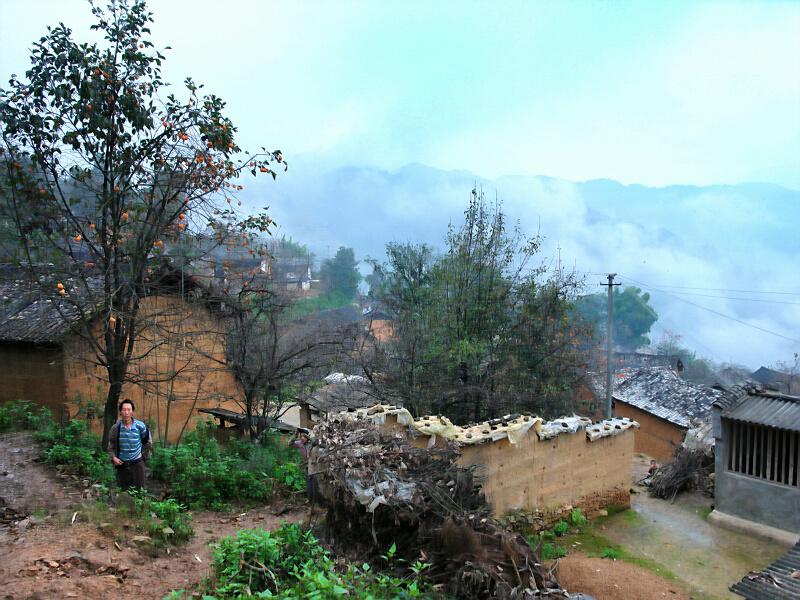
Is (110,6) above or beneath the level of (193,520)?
above

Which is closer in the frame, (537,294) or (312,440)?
(312,440)

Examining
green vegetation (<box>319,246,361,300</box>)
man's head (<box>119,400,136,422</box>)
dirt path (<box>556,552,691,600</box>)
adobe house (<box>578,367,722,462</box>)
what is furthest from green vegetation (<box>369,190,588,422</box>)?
green vegetation (<box>319,246,361,300</box>)

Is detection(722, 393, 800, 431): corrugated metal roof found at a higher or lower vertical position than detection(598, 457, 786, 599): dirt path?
higher

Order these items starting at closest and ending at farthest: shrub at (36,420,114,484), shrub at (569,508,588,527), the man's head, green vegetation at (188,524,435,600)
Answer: green vegetation at (188,524,435,600), the man's head, shrub at (36,420,114,484), shrub at (569,508,588,527)

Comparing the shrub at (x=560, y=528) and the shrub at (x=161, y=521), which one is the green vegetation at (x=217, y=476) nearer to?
the shrub at (x=161, y=521)

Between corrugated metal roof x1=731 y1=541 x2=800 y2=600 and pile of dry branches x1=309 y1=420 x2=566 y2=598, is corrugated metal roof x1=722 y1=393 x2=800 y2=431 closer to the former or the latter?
corrugated metal roof x1=731 y1=541 x2=800 y2=600

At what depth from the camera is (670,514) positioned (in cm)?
1312

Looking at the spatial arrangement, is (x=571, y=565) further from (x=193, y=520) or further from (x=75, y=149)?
(x=75, y=149)

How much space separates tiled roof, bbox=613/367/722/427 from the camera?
76.6ft

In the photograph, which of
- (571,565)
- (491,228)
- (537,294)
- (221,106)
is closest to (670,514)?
(571,565)

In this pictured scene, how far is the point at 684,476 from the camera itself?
571 inches

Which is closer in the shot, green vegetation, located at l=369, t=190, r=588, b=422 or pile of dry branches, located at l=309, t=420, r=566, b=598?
pile of dry branches, located at l=309, t=420, r=566, b=598

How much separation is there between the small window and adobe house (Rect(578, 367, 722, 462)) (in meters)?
7.94

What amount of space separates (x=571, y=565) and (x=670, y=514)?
5143 mm
